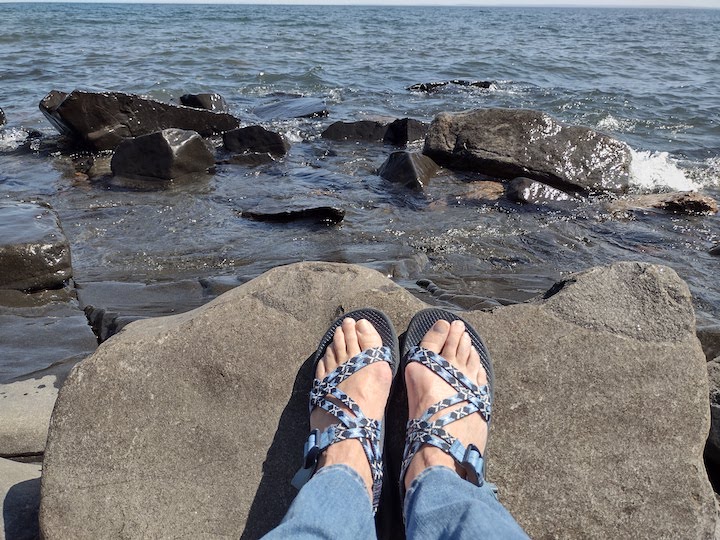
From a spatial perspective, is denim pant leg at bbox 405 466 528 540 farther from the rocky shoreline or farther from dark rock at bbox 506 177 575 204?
dark rock at bbox 506 177 575 204

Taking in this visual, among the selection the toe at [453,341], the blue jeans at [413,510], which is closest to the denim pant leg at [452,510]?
the blue jeans at [413,510]

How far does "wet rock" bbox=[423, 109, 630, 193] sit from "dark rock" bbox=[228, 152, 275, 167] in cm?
196

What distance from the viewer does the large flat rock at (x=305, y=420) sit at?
6.90 feet

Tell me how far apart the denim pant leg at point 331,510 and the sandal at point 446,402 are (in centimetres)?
22

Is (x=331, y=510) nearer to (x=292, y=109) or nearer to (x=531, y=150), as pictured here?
(x=531, y=150)

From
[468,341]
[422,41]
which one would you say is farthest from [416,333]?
[422,41]

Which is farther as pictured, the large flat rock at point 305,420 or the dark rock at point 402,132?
the dark rock at point 402,132

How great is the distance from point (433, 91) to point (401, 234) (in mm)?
9043

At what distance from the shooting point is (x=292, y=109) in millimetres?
10914

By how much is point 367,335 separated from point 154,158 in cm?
509

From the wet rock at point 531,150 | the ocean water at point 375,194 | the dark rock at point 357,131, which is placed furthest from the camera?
the dark rock at point 357,131

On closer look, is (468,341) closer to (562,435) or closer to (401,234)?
(562,435)

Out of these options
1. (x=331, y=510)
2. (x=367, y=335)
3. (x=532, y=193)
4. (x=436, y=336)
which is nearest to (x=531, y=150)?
(x=532, y=193)

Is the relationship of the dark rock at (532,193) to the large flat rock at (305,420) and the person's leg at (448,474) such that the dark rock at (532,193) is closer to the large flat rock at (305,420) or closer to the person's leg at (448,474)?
the large flat rock at (305,420)
